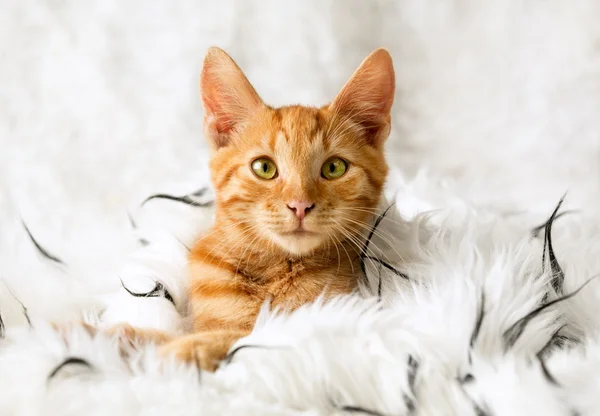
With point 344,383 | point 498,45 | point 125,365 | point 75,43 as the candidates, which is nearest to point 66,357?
point 125,365

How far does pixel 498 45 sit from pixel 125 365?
4.14 ft

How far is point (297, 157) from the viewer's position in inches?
36.1

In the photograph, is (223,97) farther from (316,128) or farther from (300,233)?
(300,233)

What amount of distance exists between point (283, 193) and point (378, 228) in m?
0.18

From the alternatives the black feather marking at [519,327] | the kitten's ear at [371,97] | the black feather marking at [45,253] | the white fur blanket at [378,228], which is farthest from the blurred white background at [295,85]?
the black feather marking at [519,327]

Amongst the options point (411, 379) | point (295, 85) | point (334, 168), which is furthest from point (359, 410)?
point (295, 85)

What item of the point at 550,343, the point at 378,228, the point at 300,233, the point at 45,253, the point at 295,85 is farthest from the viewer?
the point at 295,85

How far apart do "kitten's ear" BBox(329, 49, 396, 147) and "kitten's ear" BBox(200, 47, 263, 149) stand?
0.42 ft

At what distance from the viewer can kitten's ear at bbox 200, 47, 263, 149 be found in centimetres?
97

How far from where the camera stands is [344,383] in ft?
2.23

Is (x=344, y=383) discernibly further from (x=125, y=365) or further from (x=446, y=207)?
(x=446, y=207)

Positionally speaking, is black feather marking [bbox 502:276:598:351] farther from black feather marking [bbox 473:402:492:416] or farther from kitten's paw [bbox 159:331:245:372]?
kitten's paw [bbox 159:331:245:372]

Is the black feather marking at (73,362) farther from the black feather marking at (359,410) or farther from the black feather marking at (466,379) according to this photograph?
the black feather marking at (466,379)

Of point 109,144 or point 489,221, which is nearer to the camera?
point 489,221
